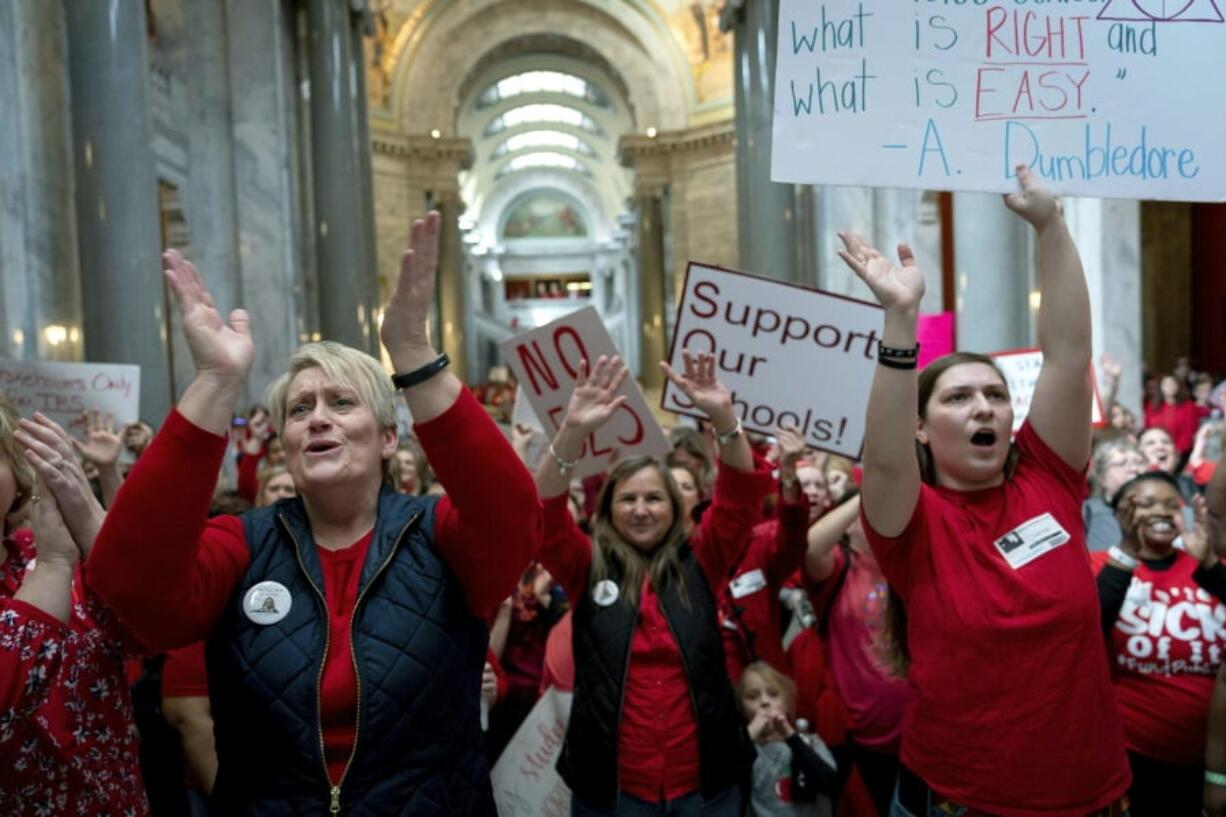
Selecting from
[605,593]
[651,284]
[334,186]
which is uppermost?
[334,186]

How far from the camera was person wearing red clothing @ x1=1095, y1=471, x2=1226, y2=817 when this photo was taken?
11.6 feet

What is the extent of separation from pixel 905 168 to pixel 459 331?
39070mm

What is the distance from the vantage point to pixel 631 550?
3.68m

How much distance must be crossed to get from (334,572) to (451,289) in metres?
39.5

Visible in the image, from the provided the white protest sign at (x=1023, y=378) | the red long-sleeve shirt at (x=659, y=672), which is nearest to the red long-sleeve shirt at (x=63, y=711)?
the red long-sleeve shirt at (x=659, y=672)

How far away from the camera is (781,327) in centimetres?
460

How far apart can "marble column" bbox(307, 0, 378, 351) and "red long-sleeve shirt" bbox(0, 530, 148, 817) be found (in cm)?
1564

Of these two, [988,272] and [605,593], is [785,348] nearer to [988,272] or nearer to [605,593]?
[605,593]

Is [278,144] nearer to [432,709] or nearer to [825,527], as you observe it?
[825,527]

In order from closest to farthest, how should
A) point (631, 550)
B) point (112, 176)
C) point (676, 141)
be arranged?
1. point (631, 550)
2. point (112, 176)
3. point (676, 141)

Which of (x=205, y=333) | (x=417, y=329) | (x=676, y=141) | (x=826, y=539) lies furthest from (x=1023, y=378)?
(x=676, y=141)

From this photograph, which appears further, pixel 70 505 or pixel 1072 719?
pixel 1072 719

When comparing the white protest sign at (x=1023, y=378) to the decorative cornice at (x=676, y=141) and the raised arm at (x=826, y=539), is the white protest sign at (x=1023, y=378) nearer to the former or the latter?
the raised arm at (x=826, y=539)

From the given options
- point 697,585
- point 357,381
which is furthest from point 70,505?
point 697,585
